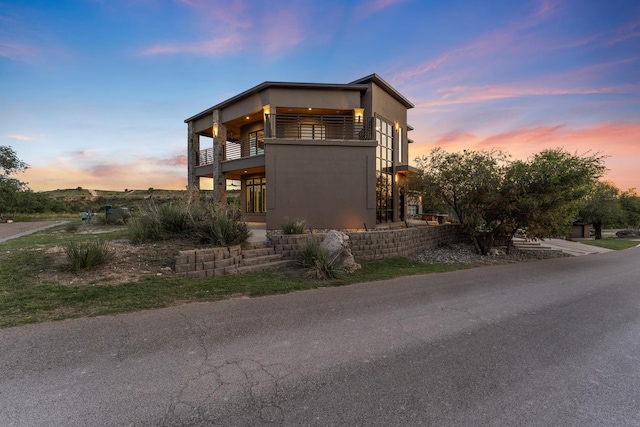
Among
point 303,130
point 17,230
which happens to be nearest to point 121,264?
point 17,230

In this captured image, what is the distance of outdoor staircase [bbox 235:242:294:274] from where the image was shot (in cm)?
821

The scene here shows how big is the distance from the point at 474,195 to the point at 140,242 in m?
13.2

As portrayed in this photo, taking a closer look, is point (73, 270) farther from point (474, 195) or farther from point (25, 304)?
point (474, 195)

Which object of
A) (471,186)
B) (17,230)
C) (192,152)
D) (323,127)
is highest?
(323,127)

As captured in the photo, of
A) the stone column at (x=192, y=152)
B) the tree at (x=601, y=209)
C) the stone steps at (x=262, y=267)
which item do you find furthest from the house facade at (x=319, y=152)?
the tree at (x=601, y=209)

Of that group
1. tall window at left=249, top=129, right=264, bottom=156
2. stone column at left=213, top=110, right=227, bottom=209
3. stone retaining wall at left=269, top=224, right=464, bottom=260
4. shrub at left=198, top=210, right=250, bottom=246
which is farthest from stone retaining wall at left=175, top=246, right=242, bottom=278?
tall window at left=249, top=129, right=264, bottom=156

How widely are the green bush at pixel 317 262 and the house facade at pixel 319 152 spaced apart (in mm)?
6759

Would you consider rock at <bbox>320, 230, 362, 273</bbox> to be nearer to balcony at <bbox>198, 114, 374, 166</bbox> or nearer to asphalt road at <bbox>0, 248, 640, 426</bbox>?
asphalt road at <bbox>0, 248, 640, 426</bbox>

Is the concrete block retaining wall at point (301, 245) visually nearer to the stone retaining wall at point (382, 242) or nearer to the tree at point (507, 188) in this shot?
the stone retaining wall at point (382, 242)

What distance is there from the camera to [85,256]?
6.68 m

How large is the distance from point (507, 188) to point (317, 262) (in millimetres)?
9336

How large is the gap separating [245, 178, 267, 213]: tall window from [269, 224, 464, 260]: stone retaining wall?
430 inches

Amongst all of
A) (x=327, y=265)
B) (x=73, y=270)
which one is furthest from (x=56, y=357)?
(x=327, y=265)

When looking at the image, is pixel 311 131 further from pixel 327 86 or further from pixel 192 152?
pixel 192 152
